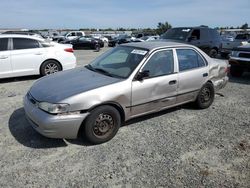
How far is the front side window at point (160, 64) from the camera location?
4660mm

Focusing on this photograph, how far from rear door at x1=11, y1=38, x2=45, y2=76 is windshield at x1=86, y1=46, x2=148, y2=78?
3693 millimetres

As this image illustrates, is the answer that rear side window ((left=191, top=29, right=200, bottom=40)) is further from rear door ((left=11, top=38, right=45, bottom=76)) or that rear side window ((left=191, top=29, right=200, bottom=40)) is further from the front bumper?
the front bumper

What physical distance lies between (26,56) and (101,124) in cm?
512

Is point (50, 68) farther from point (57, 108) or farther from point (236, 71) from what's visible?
point (236, 71)

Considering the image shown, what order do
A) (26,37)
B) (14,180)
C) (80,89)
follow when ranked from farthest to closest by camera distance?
1. (26,37)
2. (80,89)
3. (14,180)

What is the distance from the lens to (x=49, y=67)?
8602 millimetres

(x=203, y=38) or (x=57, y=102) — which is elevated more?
(x=203, y=38)

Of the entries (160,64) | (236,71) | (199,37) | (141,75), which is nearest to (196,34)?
(199,37)

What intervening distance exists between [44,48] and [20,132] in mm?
4591

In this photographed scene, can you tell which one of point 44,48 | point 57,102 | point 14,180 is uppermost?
point 44,48

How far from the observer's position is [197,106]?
576cm

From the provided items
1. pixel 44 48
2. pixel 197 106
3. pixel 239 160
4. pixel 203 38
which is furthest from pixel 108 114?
pixel 203 38

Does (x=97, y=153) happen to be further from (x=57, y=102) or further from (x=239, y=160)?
(x=239, y=160)

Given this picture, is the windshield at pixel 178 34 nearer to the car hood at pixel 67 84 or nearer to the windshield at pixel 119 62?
the windshield at pixel 119 62
